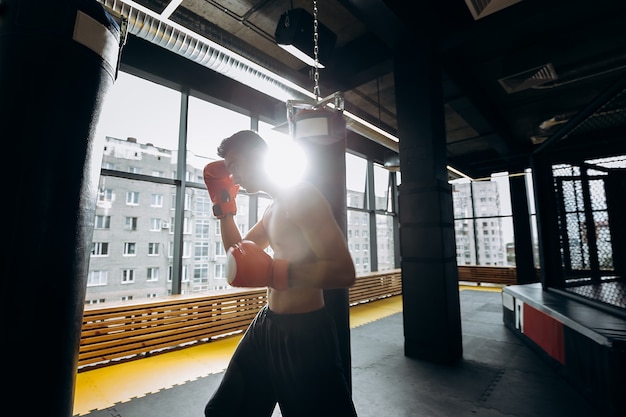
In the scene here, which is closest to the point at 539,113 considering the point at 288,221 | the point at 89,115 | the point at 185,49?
the point at 185,49

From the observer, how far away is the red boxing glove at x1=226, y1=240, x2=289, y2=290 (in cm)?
104

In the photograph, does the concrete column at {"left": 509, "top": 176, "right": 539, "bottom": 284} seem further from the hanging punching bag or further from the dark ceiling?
the hanging punching bag

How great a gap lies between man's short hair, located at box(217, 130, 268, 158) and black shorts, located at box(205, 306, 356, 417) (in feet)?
2.19

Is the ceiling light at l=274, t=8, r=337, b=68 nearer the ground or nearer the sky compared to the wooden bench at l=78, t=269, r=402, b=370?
nearer the sky

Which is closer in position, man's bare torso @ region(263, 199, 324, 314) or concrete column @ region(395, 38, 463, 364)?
man's bare torso @ region(263, 199, 324, 314)

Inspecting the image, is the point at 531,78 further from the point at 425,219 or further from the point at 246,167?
the point at 246,167

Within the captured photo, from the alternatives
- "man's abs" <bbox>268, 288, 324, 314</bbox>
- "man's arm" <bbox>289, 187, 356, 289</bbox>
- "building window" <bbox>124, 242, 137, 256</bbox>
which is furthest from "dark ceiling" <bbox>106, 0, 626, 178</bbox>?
"building window" <bbox>124, 242, 137, 256</bbox>

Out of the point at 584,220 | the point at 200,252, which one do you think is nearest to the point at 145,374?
the point at 584,220

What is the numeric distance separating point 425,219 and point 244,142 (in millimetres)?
2788

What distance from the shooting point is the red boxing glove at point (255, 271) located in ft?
3.41

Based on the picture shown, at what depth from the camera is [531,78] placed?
15.1 ft

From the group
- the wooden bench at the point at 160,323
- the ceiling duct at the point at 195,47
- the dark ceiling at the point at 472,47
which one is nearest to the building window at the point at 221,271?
the wooden bench at the point at 160,323

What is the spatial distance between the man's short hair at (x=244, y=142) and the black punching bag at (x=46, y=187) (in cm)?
47

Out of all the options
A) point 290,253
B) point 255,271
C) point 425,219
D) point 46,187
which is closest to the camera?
point 46,187
